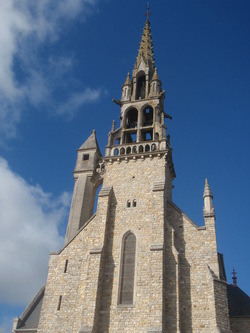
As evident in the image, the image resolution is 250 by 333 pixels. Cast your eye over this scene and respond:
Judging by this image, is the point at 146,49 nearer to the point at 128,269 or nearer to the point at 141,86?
the point at 141,86

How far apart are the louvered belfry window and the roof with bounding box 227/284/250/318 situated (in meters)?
6.80

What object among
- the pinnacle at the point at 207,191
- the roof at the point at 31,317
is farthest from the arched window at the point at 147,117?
the roof at the point at 31,317

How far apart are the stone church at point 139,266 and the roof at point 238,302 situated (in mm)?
65

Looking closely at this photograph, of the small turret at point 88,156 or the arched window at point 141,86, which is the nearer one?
the small turret at point 88,156

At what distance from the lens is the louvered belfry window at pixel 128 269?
2002 centimetres

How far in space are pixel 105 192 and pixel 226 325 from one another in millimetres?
10462

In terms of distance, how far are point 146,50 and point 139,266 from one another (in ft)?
69.9

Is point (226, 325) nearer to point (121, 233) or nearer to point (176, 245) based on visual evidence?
point (176, 245)

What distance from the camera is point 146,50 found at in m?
34.1

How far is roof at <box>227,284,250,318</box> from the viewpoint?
22219 mm

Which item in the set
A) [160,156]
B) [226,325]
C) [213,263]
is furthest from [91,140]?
[226,325]

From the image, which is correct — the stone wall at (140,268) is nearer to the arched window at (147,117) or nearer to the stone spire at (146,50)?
the arched window at (147,117)

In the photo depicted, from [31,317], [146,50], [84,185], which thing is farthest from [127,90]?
[31,317]

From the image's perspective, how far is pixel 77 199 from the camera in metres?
27.7
